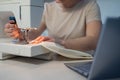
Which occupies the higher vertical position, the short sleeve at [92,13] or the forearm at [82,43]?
the short sleeve at [92,13]

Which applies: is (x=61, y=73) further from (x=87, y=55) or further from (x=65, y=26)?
(x=65, y=26)

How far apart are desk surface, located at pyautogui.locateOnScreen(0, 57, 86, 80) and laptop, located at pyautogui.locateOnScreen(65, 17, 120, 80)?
0.33ft

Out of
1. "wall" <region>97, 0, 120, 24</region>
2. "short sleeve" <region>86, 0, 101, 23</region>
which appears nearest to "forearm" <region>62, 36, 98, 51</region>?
"short sleeve" <region>86, 0, 101, 23</region>

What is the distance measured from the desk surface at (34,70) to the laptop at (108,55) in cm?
10

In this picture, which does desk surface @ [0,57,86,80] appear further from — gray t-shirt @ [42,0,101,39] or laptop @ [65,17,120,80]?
gray t-shirt @ [42,0,101,39]

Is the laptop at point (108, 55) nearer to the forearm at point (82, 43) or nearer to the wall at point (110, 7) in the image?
the forearm at point (82, 43)

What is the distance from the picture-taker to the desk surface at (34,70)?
542mm

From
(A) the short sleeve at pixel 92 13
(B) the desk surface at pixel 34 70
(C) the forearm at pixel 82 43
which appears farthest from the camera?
(A) the short sleeve at pixel 92 13

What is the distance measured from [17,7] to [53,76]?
521 millimetres

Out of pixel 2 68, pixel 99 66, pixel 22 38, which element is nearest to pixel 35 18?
pixel 22 38

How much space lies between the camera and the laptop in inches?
15.0

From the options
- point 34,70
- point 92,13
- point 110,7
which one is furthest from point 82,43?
point 110,7

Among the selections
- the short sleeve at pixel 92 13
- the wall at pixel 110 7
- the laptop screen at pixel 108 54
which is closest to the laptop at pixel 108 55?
the laptop screen at pixel 108 54

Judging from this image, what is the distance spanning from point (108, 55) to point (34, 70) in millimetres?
276
